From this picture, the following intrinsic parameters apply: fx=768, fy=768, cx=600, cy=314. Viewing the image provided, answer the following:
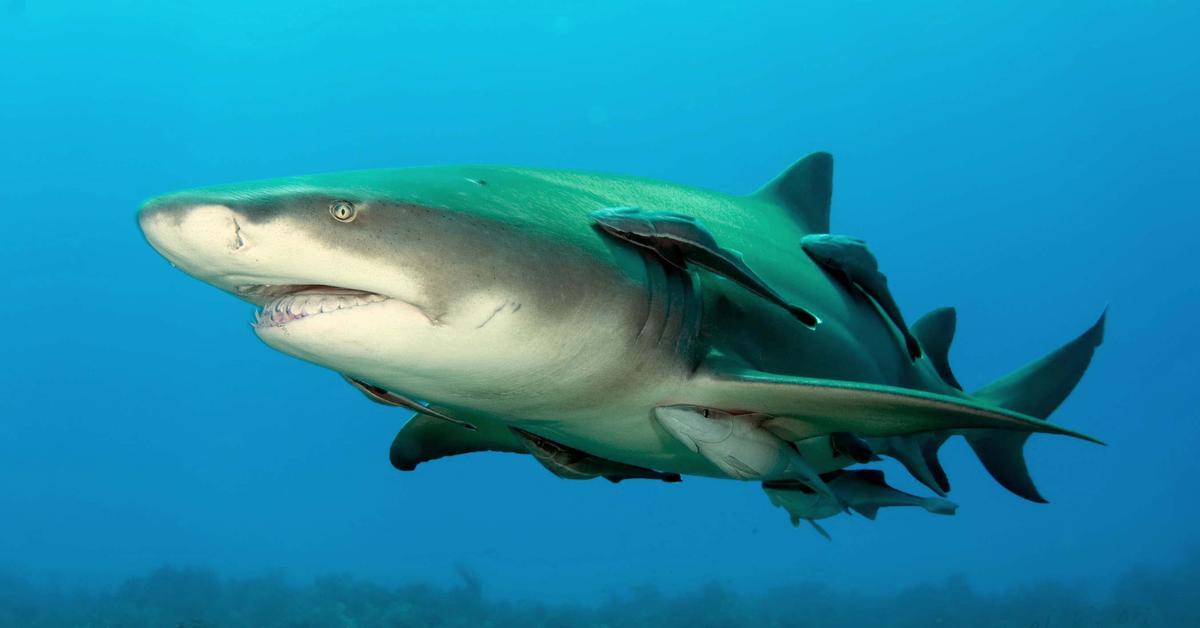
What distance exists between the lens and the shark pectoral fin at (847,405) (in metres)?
2.67

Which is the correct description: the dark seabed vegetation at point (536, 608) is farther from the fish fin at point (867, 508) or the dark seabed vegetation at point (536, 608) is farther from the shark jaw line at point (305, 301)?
the shark jaw line at point (305, 301)

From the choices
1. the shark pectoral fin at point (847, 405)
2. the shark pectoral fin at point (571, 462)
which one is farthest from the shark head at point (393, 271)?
the shark pectoral fin at point (571, 462)

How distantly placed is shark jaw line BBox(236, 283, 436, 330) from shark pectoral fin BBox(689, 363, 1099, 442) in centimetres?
124

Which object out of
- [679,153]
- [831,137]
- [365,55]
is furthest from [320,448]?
[831,137]

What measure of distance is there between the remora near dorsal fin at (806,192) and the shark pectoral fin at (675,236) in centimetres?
215

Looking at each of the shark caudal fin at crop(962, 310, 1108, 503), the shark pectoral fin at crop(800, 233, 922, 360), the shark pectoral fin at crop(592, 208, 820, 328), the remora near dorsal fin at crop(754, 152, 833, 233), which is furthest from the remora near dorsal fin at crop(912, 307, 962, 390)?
the shark pectoral fin at crop(592, 208, 820, 328)

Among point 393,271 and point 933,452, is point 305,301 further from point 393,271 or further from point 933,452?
point 933,452

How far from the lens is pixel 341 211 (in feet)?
6.35

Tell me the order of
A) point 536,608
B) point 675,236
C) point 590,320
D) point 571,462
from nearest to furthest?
point 590,320 < point 675,236 < point 571,462 < point 536,608

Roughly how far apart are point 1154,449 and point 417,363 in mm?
108565

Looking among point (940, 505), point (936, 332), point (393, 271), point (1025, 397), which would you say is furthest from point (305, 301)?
point (1025, 397)

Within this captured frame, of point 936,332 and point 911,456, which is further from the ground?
point 936,332

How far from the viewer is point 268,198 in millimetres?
1872

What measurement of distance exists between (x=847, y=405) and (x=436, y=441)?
241 cm
